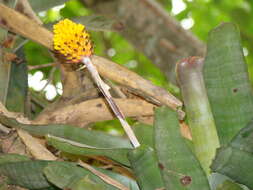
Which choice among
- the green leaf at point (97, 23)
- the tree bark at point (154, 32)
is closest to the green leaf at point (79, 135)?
the green leaf at point (97, 23)

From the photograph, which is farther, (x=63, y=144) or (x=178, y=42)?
(x=178, y=42)

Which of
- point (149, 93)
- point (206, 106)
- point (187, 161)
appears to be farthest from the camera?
point (149, 93)

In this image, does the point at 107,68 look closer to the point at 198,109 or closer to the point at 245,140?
the point at 198,109

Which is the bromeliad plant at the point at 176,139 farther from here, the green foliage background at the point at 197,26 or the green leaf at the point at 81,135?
the green foliage background at the point at 197,26

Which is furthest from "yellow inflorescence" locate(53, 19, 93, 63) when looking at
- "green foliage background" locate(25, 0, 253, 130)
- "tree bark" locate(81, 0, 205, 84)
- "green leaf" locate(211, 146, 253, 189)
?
"green foliage background" locate(25, 0, 253, 130)

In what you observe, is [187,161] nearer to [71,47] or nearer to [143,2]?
[71,47]

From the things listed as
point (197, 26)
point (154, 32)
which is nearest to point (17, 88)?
point (154, 32)

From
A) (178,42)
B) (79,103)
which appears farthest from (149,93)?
(178,42)
